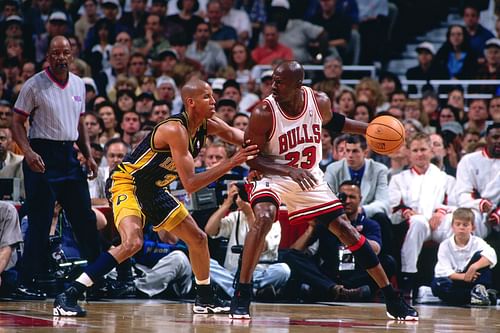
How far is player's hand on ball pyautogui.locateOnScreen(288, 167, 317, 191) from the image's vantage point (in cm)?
792

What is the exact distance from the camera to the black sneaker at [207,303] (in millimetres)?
8602

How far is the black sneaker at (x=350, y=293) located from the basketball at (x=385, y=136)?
2394 millimetres

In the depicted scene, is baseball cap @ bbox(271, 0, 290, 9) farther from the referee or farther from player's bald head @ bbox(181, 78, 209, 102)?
player's bald head @ bbox(181, 78, 209, 102)

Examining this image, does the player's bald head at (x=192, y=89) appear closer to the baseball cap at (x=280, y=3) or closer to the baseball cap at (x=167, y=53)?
the baseball cap at (x=167, y=53)

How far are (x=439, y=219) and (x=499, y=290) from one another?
3.06 ft

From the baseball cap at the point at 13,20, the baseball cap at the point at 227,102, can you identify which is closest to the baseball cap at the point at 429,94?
the baseball cap at the point at 227,102

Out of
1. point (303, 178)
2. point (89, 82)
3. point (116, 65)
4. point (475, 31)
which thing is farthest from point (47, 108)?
point (475, 31)

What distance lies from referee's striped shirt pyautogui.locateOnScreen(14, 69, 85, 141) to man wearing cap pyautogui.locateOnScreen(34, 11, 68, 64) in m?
6.49

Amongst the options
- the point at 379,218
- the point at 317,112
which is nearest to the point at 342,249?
the point at 379,218

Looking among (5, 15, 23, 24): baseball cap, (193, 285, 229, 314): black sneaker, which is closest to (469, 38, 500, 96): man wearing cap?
(5, 15, 23, 24): baseball cap

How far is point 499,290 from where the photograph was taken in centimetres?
1105

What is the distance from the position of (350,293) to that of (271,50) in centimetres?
590

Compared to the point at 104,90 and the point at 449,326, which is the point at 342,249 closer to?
the point at 449,326

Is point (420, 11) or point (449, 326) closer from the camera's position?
point (449, 326)
